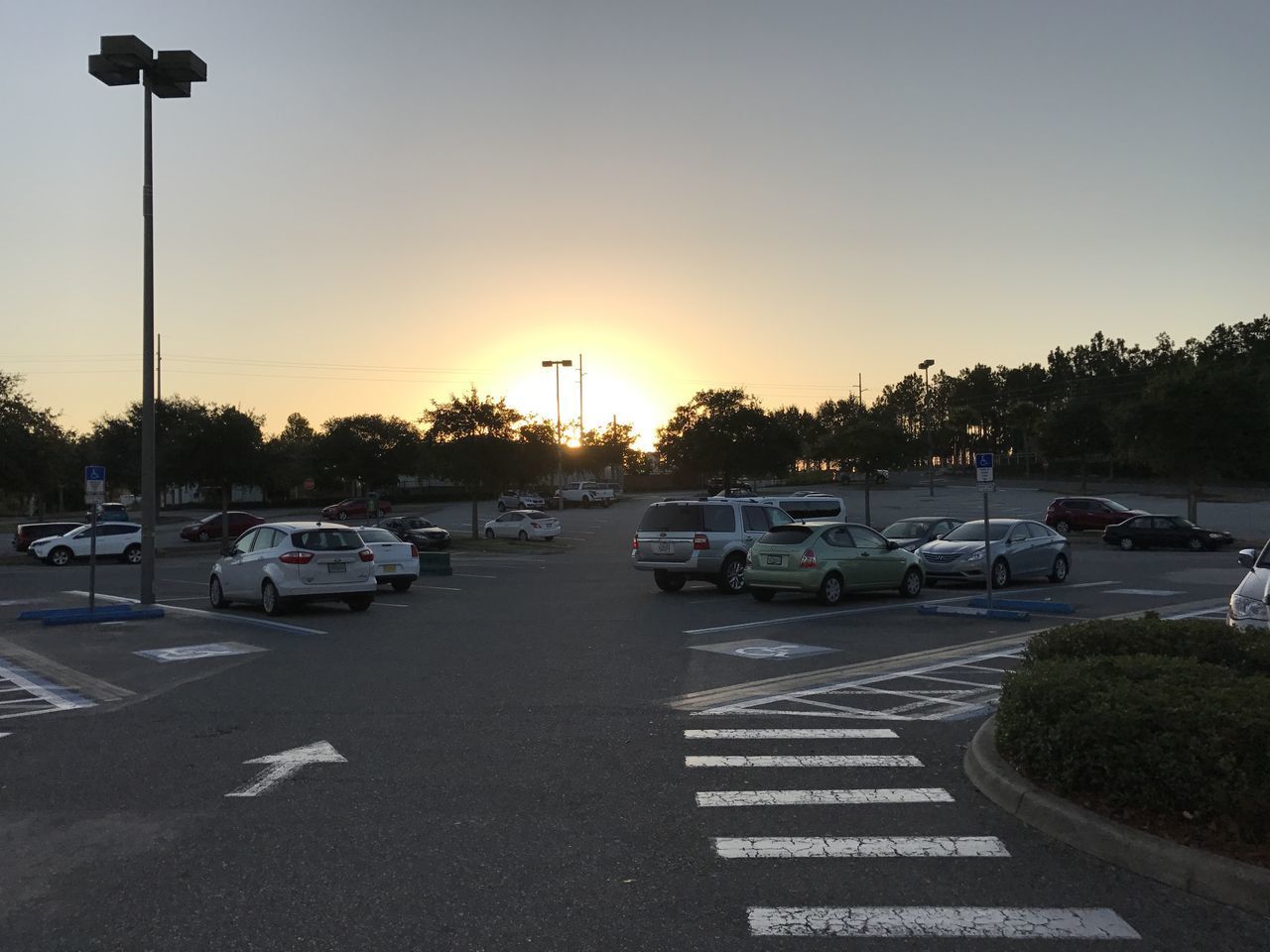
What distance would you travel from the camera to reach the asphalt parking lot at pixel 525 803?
476cm

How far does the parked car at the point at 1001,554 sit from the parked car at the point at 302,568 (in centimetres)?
1175

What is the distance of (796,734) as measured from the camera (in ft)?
28.4

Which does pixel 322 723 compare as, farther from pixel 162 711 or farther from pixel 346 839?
pixel 346 839

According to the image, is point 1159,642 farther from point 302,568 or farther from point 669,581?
point 669,581

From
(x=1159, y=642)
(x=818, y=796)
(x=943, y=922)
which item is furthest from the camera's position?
(x=1159, y=642)

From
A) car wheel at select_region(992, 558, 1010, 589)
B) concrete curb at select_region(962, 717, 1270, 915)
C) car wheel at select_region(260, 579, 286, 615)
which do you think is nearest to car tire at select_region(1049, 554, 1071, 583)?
car wheel at select_region(992, 558, 1010, 589)

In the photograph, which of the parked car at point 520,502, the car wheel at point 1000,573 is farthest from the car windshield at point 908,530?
the parked car at point 520,502

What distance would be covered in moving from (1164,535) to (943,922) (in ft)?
119

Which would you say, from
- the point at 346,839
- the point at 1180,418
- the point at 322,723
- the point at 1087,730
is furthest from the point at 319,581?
the point at 1180,418

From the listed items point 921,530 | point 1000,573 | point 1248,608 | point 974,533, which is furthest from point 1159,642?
point 921,530

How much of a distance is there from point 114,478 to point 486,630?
56.3 meters

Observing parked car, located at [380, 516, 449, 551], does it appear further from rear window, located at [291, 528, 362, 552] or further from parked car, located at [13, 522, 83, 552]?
rear window, located at [291, 528, 362, 552]

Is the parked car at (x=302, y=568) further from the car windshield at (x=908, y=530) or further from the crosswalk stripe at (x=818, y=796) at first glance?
the car windshield at (x=908, y=530)

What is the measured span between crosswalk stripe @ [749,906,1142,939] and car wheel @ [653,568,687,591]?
17.7m
